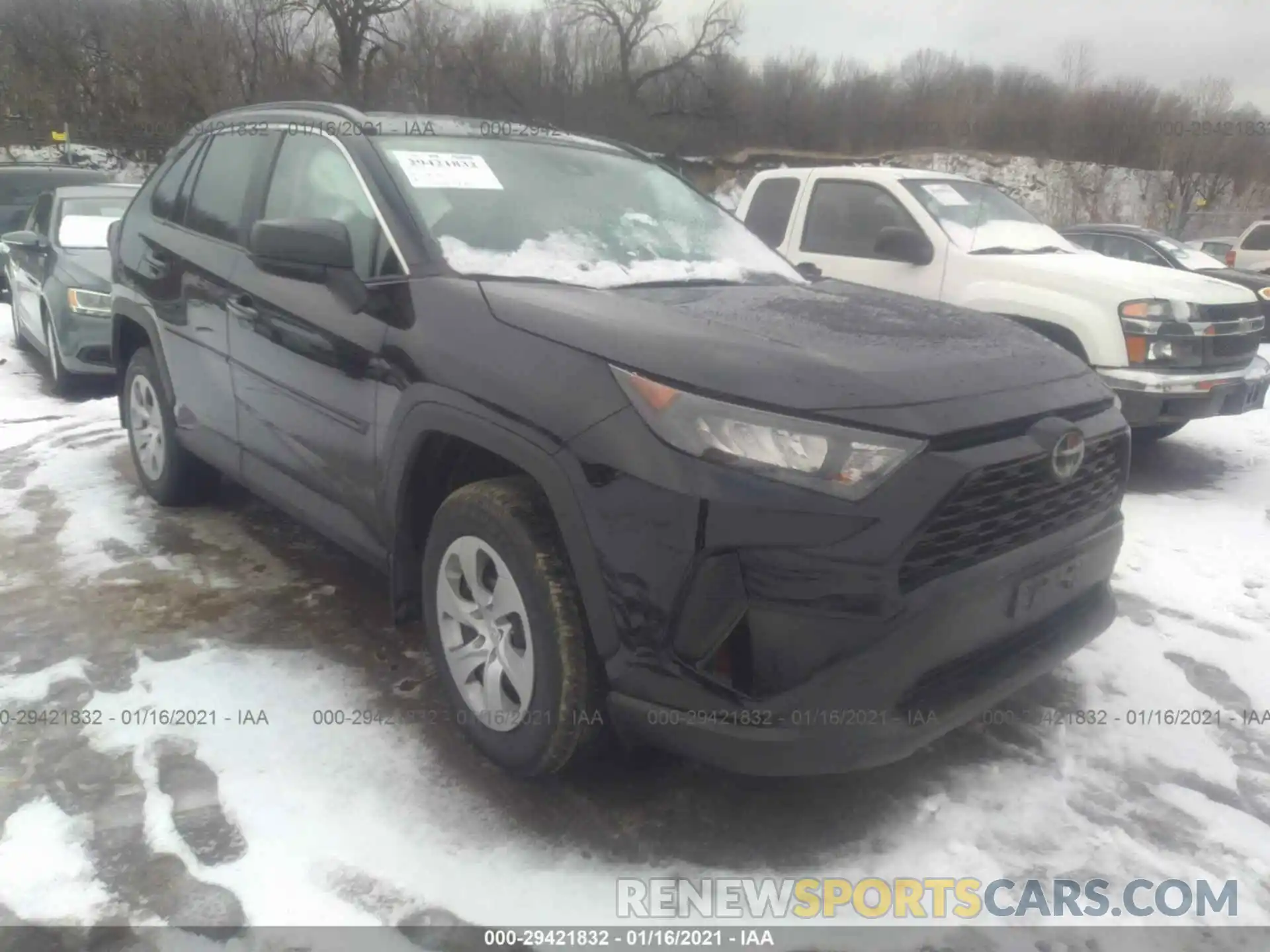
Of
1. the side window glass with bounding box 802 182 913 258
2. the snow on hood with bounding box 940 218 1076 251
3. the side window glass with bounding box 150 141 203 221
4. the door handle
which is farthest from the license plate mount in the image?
the side window glass with bounding box 802 182 913 258

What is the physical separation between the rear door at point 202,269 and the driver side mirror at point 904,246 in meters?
3.50

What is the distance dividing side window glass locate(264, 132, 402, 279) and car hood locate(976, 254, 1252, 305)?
13.1 ft

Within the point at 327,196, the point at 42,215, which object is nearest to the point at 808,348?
the point at 327,196

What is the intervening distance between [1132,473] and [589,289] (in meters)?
4.32

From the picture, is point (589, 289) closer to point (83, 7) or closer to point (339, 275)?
point (339, 275)

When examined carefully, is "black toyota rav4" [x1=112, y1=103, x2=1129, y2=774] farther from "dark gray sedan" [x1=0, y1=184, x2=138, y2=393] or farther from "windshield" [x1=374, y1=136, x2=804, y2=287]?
"dark gray sedan" [x1=0, y1=184, x2=138, y2=393]

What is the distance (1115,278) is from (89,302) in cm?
669

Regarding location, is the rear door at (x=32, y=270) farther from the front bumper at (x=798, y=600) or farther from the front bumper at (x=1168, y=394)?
the front bumper at (x=1168, y=394)

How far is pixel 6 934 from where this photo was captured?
6.46 feet

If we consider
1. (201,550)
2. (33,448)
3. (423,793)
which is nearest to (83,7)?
(33,448)

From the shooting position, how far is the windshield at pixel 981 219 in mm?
5922

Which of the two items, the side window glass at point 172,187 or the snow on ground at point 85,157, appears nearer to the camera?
the side window glass at point 172,187

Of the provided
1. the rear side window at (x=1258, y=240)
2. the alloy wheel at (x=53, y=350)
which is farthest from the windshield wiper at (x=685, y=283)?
the rear side window at (x=1258, y=240)

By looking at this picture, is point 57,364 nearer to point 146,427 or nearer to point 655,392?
point 146,427
